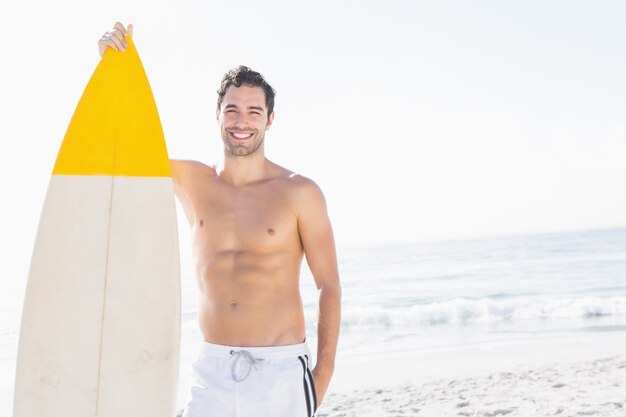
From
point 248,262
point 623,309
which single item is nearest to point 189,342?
point 623,309

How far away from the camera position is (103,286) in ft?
8.61

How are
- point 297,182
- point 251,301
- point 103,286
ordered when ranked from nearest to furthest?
point 251,301 → point 297,182 → point 103,286

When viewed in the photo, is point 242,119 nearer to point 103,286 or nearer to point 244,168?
point 244,168

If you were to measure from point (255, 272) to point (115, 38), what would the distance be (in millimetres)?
1126

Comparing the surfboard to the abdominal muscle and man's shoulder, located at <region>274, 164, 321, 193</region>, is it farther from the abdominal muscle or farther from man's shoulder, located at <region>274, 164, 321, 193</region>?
man's shoulder, located at <region>274, 164, 321, 193</region>

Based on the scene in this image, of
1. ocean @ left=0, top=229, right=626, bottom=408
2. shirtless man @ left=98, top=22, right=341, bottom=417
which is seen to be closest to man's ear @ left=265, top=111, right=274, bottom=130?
shirtless man @ left=98, top=22, right=341, bottom=417

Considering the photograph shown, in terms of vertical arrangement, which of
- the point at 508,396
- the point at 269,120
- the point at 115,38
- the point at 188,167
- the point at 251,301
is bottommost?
the point at 508,396

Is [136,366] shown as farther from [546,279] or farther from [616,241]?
[616,241]

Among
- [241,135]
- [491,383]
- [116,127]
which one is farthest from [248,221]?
[491,383]

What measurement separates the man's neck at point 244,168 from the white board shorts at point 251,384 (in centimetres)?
59

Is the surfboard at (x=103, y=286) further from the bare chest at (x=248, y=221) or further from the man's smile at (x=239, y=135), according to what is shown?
the man's smile at (x=239, y=135)

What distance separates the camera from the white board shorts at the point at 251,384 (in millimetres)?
2236

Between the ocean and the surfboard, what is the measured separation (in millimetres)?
3625

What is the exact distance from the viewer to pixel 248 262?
7.83ft
